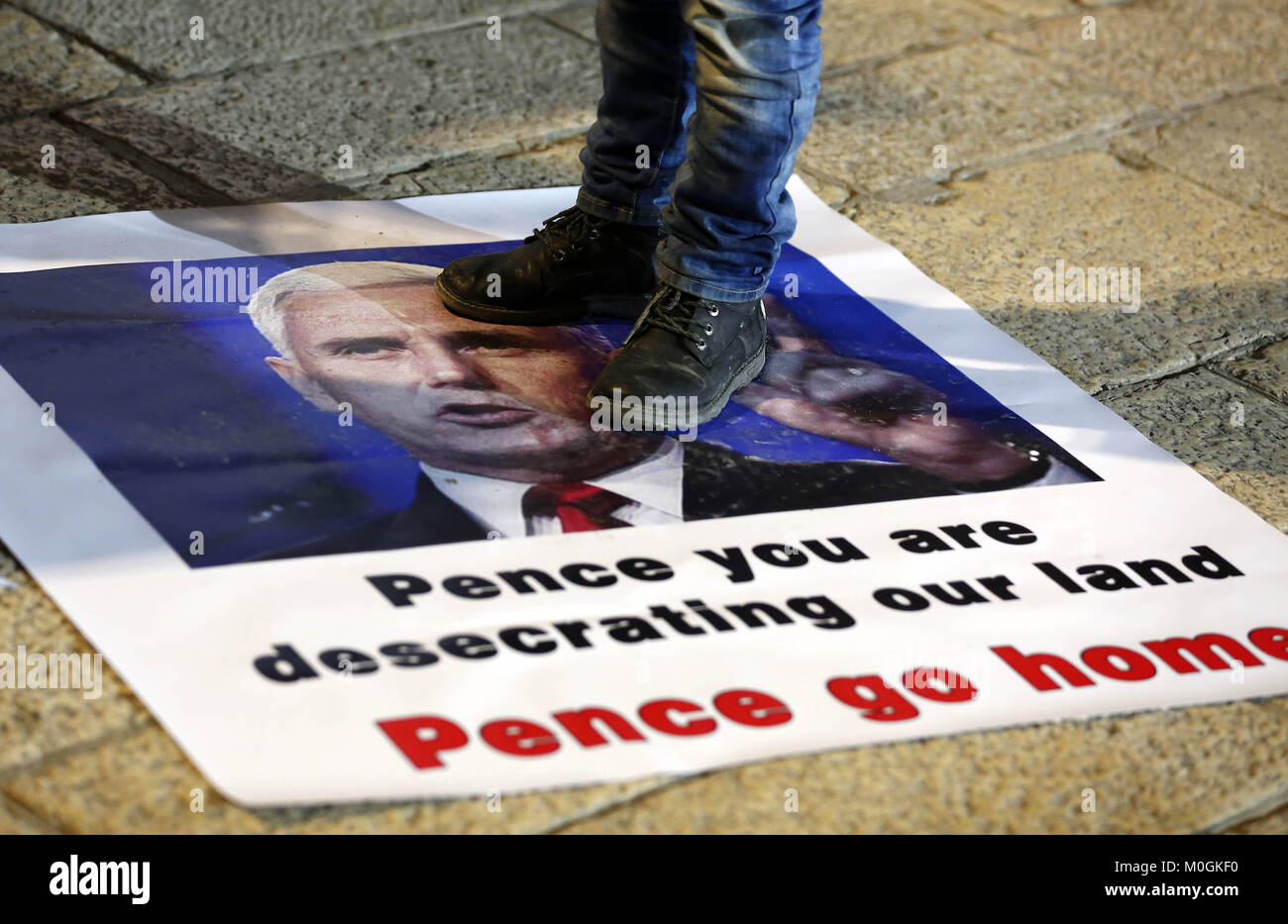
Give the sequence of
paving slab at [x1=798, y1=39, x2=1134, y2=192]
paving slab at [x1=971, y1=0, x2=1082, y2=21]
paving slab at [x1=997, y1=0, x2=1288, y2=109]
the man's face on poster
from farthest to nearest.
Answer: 1. paving slab at [x1=971, y1=0, x2=1082, y2=21]
2. paving slab at [x1=997, y1=0, x2=1288, y2=109]
3. paving slab at [x1=798, y1=39, x2=1134, y2=192]
4. the man's face on poster

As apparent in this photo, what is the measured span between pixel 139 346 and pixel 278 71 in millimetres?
769

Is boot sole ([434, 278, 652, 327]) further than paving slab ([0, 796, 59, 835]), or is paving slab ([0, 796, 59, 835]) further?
boot sole ([434, 278, 652, 327])

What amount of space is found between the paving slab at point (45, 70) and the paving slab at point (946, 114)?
0.97m

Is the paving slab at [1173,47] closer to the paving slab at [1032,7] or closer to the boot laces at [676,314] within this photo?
the paving slab at [1032,7]

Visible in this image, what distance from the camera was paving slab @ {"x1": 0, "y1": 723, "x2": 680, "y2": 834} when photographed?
916mm

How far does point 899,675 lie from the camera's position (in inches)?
42.9

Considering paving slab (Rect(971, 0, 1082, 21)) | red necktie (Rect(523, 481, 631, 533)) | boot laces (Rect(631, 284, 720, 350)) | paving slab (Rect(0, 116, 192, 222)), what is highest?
paving slab (Rect(971, 0, 1082, 21))

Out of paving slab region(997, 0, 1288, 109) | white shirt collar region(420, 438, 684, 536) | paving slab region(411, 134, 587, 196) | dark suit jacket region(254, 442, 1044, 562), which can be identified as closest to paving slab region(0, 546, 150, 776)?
dark suit jacket region(254, 442, 1044, 562)

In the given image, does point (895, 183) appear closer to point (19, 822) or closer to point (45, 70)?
point (45, 70)

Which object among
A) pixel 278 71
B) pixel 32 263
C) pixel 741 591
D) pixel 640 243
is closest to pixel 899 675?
pixel 741 591

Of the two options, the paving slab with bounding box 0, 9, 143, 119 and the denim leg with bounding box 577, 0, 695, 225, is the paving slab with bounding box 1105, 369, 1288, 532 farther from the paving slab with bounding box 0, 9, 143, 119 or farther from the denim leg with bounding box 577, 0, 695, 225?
the paving slab with bounding box 0, 9, 143, 119

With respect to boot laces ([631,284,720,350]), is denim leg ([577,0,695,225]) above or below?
above

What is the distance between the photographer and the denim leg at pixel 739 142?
48.7 inches

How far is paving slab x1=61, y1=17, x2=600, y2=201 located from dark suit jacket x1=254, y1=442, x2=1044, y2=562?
0.69 metres
